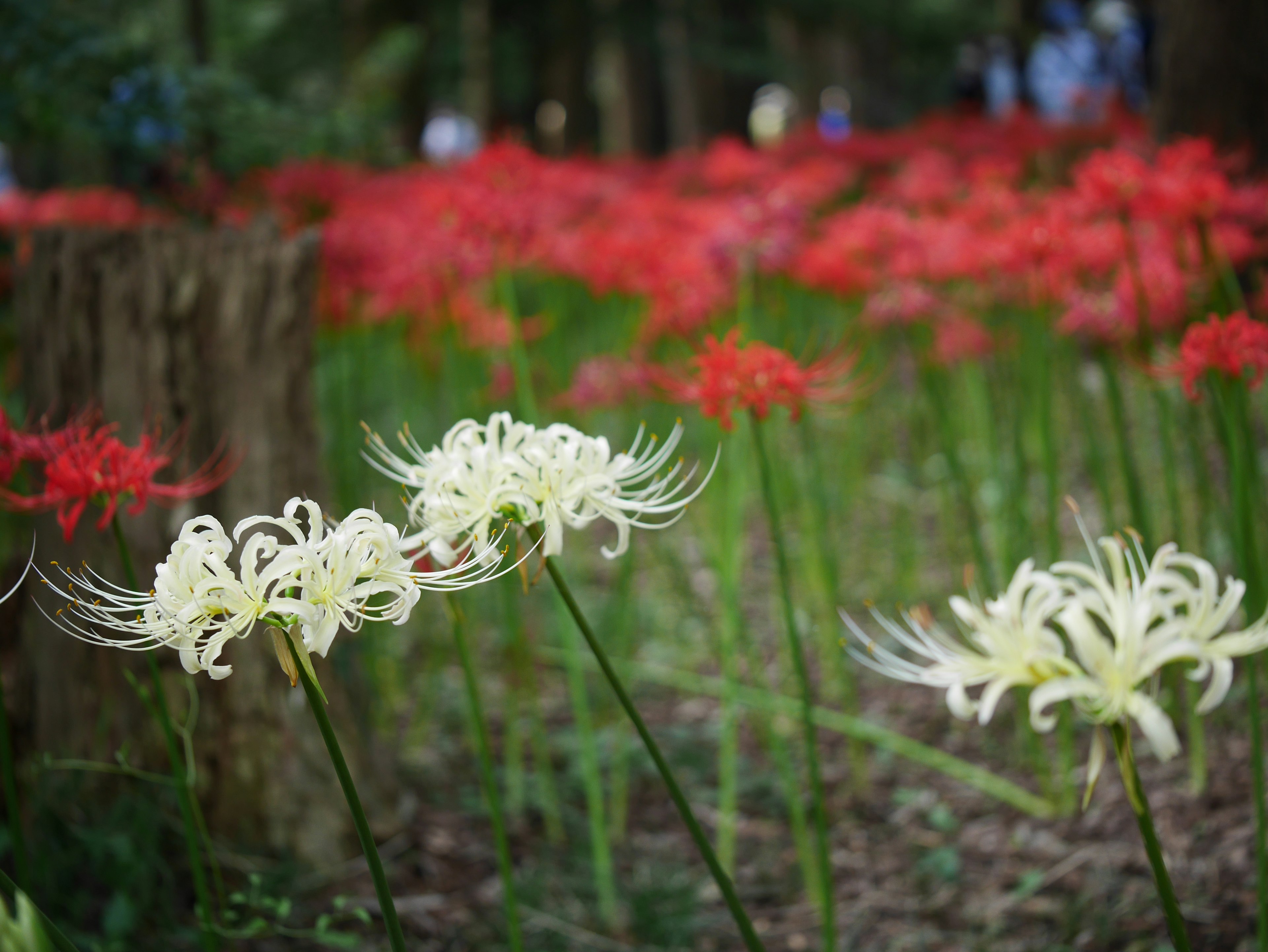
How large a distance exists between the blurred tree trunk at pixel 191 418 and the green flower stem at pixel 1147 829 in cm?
167

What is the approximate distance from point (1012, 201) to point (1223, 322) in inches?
49.4

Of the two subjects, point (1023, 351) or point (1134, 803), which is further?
point (1023, 351)

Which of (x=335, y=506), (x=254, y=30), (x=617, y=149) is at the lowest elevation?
(x=335, y=506)

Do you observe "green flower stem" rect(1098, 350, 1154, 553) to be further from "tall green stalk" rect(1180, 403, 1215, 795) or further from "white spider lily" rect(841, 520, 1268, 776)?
"white spider lily" rect(841, 520, 1268, 776)

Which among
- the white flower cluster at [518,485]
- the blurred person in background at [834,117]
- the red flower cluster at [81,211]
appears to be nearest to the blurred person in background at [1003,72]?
the blurred person in background at [834,117]

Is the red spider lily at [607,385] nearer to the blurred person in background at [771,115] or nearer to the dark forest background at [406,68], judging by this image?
the dark forest background at [406,68]

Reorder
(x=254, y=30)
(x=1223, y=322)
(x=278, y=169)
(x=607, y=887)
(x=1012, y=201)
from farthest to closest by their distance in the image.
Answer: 1. (x=254, y=30)
2. (x=278, y=169)
3. (x=1012, y=201)
4. (x=607, y=887)
5. (x=1223, y=322)

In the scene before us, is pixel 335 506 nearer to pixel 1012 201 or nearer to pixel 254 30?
pixel 1012 201

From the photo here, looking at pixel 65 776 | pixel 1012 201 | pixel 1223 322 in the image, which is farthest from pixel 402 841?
pixel 1012 201

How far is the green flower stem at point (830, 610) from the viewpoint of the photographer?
2.34m

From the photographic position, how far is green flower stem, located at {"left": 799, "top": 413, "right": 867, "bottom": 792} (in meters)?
2.34

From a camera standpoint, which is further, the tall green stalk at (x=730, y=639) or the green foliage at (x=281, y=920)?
the tall green stalk at (x=730, y=639)

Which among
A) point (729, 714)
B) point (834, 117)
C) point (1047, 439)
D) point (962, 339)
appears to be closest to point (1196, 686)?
point (1047, 439)

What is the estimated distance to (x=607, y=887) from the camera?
2.11m
